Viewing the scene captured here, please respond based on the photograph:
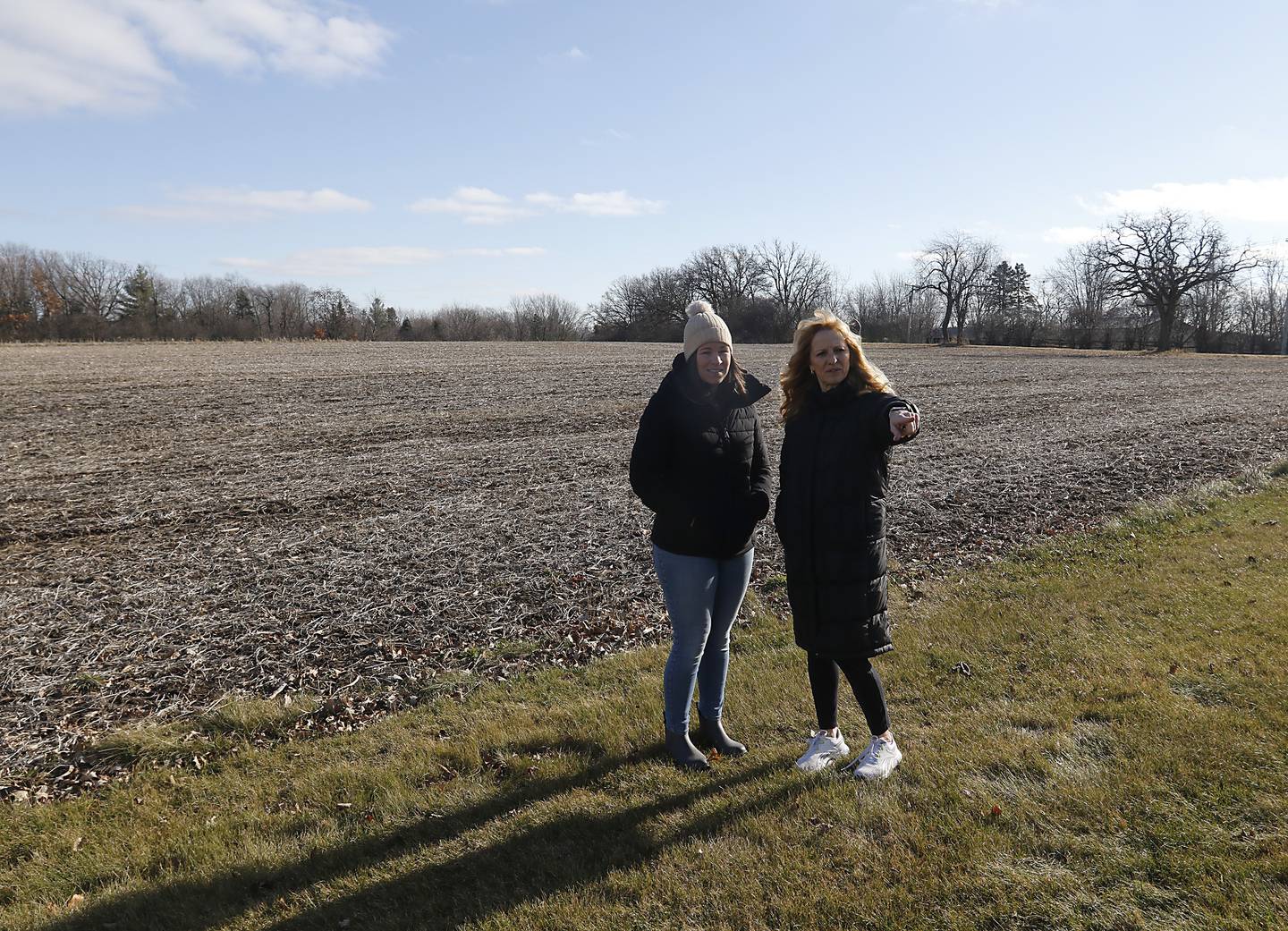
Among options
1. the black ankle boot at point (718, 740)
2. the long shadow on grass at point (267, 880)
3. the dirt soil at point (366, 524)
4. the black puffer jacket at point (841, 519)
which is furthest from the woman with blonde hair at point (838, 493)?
the dirt soil at point (366, 524)

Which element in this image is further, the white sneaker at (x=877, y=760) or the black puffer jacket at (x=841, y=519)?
the white sneaker at (x=877, y=760)

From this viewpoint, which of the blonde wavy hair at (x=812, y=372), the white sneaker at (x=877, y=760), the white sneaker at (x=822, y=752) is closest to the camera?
the blonde wavy hair at (x=812, y=372)

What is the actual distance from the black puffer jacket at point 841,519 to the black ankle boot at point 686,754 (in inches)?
38.4

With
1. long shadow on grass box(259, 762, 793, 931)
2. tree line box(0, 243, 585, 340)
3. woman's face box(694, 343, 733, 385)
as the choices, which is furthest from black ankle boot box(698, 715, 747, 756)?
tree line box(0, 243, 585, 340)

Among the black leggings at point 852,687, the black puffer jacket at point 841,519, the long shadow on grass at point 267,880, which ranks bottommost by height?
the long shadow on grass at point 267,880

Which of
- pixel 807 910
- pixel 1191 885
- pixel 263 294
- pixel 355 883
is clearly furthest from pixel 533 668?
pixel 263 294

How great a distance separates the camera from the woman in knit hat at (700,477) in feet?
12.0

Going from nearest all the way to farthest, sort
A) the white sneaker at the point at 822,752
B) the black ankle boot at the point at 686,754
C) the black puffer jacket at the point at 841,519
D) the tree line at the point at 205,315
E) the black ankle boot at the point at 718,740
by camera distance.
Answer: the black puffer jacket at the point at 841,519 < the white sneaker at the point at 822,752 < the black ankle boot at the point at 686,754 < the black ankle boot at the point at 718,740 < the tree line at the point at 205,315

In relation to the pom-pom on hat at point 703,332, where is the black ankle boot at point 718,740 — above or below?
below

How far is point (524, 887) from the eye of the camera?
10.7ft

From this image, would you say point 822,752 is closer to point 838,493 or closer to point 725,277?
point 838,493

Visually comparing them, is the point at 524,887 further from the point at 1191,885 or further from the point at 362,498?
the point at 362,498

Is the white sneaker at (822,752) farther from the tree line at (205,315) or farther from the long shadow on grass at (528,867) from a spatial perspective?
the tree line at (205,315)

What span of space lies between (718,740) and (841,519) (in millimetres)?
1647
